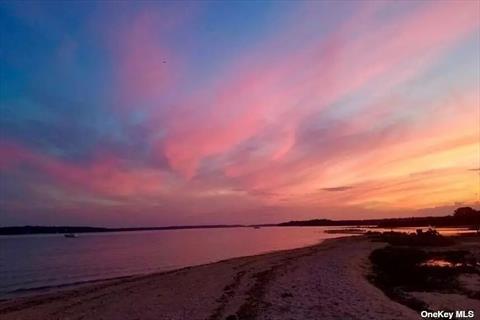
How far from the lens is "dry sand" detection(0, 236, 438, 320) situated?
17.5 meters

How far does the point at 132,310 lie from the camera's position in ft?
67.7

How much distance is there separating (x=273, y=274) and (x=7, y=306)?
17545 mm

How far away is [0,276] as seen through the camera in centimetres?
4869

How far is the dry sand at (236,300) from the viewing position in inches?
691

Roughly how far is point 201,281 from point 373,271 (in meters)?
12.7

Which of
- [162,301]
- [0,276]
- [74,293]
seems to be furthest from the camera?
[0,276]

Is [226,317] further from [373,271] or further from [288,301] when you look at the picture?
[373,271]

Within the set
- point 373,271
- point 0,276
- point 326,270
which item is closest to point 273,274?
point 326,270

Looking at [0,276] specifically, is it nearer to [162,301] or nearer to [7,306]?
[7,306]

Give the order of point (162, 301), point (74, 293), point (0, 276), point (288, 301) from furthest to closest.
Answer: point (0, 276), point (74, 293), point (162, 301), point (288, 301)

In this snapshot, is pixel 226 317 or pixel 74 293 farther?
pixel 74 293

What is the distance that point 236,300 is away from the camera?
68.0 feet

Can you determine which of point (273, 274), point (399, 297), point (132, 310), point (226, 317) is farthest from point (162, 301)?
point (399, 297)

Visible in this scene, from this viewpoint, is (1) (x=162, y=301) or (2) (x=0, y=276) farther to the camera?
(2) (x=0, y=276)
